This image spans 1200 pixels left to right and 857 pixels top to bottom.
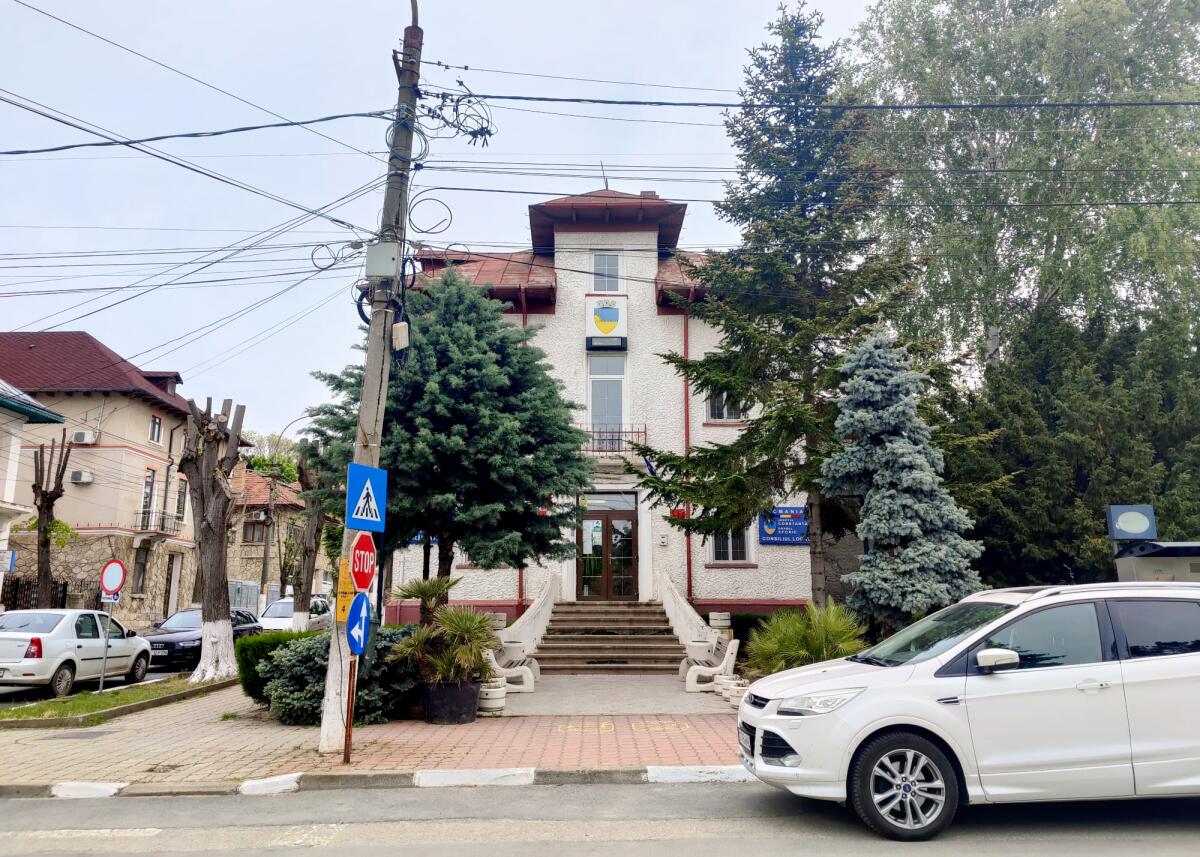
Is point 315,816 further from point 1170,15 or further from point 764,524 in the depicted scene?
point 1170,15

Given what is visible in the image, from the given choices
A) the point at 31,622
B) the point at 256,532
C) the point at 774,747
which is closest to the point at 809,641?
the point at 774,747

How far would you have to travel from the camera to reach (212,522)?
54.8 feet

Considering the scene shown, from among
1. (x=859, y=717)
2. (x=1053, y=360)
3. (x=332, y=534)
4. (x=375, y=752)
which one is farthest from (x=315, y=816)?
(x=1053, y=360)

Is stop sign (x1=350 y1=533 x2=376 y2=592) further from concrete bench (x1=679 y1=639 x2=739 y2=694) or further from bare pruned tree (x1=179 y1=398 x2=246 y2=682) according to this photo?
bare pruned tree (x1=179 y1=398 x2=246 y2=682)

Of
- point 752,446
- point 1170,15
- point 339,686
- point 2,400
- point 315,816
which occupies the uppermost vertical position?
point 1170,15

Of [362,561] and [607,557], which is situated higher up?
[607,557]

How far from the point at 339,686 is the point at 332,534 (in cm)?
1002

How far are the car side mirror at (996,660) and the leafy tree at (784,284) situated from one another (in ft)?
27.8

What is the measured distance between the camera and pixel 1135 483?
15312 mm

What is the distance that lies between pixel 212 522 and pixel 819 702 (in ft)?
46.1

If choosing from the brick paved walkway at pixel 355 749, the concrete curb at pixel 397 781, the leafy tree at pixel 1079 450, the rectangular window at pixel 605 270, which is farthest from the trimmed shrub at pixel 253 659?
the rectangular window at pixel 605 270

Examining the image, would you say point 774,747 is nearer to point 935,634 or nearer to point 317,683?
point 935,634

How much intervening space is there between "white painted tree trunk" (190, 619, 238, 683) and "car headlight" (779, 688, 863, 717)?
13.4 meters

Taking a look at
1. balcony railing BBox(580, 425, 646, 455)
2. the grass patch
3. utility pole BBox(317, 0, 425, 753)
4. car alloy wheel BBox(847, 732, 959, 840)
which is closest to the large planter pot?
utility pole BBox(317, 0, 425, 753)
